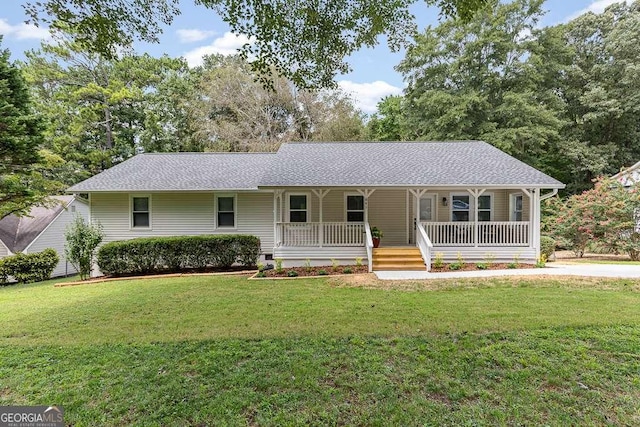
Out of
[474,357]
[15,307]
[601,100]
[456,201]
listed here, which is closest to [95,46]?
[15,307]

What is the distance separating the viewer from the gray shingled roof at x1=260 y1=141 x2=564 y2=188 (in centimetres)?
1088

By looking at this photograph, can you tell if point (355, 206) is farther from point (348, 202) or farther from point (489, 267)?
point (489, 267)

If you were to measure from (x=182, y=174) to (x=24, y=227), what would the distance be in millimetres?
11670

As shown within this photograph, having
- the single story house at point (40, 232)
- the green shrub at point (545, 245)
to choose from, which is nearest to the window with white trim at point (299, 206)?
the green shrub at point (545, 245)

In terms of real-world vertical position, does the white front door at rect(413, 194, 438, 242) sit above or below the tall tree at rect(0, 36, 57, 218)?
below

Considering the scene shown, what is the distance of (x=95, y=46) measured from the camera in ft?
14.7

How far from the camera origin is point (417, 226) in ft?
37.1

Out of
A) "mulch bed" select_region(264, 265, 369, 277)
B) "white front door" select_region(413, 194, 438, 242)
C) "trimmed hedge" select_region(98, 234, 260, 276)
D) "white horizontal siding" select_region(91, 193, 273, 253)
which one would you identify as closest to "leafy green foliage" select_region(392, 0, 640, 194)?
"white front door" select_region(413, 194, 438, 242)

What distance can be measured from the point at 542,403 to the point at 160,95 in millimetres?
28429

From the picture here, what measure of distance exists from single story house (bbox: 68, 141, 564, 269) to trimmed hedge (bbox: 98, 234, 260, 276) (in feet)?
4.49

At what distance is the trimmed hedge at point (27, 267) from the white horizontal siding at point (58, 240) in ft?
9.04

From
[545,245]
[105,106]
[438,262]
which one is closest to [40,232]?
[105,106]

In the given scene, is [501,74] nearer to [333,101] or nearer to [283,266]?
[333,101]

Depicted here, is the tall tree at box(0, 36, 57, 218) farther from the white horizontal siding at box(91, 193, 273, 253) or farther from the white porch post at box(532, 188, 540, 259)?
the white porch post at box(532, 188, 540, 259)
